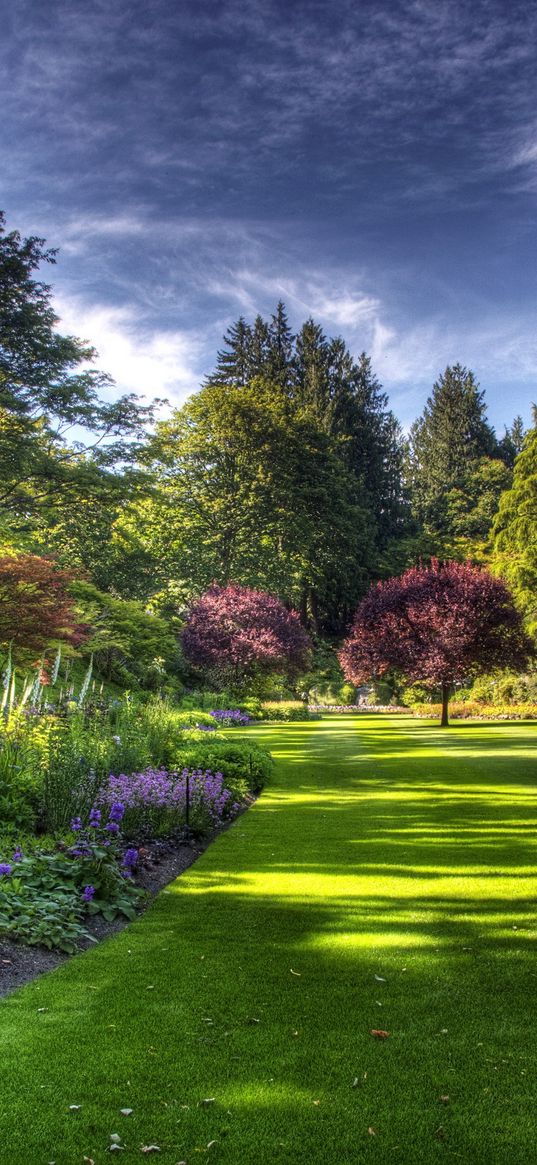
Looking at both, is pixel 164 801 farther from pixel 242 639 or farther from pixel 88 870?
pixel 242 639

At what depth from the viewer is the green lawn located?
2.48 m

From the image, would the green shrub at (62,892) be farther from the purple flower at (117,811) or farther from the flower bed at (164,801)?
the flower bed at (164,801)

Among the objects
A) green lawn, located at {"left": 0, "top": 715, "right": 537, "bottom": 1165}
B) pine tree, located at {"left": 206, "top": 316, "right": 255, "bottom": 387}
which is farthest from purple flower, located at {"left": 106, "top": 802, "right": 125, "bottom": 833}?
pine tree, located at {"left": 206, "top": 316, "right": 255, "bottom": 387}

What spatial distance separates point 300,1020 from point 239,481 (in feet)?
107

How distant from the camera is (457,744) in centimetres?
1555

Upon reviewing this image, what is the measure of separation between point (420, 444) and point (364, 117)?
162 ft

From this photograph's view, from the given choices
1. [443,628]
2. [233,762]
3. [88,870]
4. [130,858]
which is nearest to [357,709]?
[443,628]

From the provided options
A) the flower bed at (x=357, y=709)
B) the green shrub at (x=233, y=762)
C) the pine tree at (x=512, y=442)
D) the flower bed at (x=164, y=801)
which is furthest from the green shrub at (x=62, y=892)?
the pine tree at (x=512, y=442)

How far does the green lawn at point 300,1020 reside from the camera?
97.6 inches

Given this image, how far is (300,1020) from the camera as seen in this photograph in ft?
11.0

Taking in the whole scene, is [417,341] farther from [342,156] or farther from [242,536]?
[242,536]

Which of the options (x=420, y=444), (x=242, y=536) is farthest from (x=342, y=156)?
(x=420, y=444)

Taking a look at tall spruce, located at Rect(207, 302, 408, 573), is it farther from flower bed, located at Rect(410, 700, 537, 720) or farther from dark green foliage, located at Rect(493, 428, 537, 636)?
flower bed, located at Rect(410, 700, 537, 720)

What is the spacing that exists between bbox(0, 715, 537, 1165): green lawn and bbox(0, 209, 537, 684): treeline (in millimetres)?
10435
